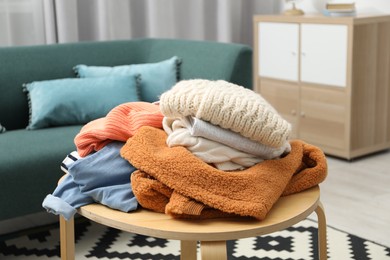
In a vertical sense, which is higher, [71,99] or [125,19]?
[125,19]

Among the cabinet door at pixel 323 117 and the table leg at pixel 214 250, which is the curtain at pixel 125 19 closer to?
the cabinet door at pixel 323 117

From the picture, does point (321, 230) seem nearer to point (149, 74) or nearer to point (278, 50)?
point (149, 74)

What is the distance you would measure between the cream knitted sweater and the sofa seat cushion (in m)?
1.03

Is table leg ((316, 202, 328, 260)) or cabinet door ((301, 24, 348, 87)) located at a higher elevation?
cabinet door ((301, 24, 348, 87))

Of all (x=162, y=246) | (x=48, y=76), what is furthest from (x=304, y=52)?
(x=162, y=246)

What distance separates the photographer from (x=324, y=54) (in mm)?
3666

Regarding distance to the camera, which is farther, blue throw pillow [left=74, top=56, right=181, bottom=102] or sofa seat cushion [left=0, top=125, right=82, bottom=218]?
blue throw pillow [left=74, top=56, right=181, bottom=102]

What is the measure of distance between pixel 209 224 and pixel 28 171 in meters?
1.19

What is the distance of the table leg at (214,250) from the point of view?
128cm

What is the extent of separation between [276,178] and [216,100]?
209 millimetres

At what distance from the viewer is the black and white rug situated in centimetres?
238

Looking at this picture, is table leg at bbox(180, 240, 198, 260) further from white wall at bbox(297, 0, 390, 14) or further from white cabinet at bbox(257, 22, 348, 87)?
white wall at bbox(297, 0, 390, 14)

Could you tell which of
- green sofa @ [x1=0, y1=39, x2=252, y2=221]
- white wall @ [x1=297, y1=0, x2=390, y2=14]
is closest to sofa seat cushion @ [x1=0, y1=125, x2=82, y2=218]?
green sofa @ [x1=0, y1=39, x2=252, y2=221]

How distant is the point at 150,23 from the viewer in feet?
12.8
